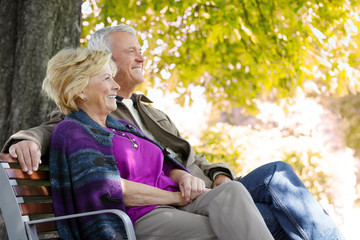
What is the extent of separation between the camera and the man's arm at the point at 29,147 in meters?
2.51

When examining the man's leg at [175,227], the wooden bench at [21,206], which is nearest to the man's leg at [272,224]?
the man's leg at [175,227]

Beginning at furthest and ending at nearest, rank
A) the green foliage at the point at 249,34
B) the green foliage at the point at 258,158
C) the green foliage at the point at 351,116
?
the green foliage at the point at 351,116
the green foliage at the point at 258,158
the green foliage at the point at 249,34

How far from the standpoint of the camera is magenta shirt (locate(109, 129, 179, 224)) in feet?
8.95

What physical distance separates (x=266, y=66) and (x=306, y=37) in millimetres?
685

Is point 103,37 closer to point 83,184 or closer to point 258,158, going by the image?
point 83,184

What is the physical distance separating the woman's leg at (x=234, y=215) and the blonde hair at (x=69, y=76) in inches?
35.9

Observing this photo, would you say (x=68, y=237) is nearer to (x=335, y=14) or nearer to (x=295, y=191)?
(x=295, y=191)

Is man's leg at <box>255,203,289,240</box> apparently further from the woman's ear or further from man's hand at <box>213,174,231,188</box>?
the woman's ear

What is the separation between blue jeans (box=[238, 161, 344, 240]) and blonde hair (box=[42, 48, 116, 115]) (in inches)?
44.4

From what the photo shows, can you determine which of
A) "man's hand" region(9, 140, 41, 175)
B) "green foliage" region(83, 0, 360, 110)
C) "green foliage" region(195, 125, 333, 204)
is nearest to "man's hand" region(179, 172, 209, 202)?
"man's hand" region(9, 140, 41, 175)

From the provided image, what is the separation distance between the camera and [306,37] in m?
6.37

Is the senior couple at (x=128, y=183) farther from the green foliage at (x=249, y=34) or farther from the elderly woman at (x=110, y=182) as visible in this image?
the green foliage at (x=249, y=34)

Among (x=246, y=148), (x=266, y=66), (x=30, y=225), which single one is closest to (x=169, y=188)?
(x=30, y=225)

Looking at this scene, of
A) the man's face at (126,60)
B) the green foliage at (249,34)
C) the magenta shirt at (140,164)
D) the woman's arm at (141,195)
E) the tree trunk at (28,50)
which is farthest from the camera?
the green foliage at (249,34)
